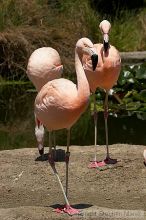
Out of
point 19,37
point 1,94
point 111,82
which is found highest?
point 111,82

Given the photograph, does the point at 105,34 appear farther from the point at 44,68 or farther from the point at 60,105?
the point at 60,105

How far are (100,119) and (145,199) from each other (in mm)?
4760

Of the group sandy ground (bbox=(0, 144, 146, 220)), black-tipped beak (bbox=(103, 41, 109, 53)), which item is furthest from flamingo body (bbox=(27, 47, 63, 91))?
sandy ground (bbox=(0, 144, 146, 220))

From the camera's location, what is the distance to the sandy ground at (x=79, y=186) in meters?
5.37

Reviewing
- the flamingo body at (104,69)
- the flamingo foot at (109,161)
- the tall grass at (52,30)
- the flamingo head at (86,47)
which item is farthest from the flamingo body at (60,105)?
the tall grass at (52,30)

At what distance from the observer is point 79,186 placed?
21.5 feet

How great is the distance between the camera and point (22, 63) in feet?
45.7

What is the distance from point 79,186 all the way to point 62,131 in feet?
10.4

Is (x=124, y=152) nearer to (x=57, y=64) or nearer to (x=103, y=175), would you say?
(x=103, y=175)

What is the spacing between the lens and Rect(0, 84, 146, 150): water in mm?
9281

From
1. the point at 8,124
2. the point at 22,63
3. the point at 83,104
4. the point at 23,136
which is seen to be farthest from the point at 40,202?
the point at 22,63

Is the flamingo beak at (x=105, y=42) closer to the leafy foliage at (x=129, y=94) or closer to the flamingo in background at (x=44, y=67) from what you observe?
the flamingo in background at (x=44, y=67)

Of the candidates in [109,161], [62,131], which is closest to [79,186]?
[109,161]

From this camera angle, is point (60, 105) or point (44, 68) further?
point (44, 68)
